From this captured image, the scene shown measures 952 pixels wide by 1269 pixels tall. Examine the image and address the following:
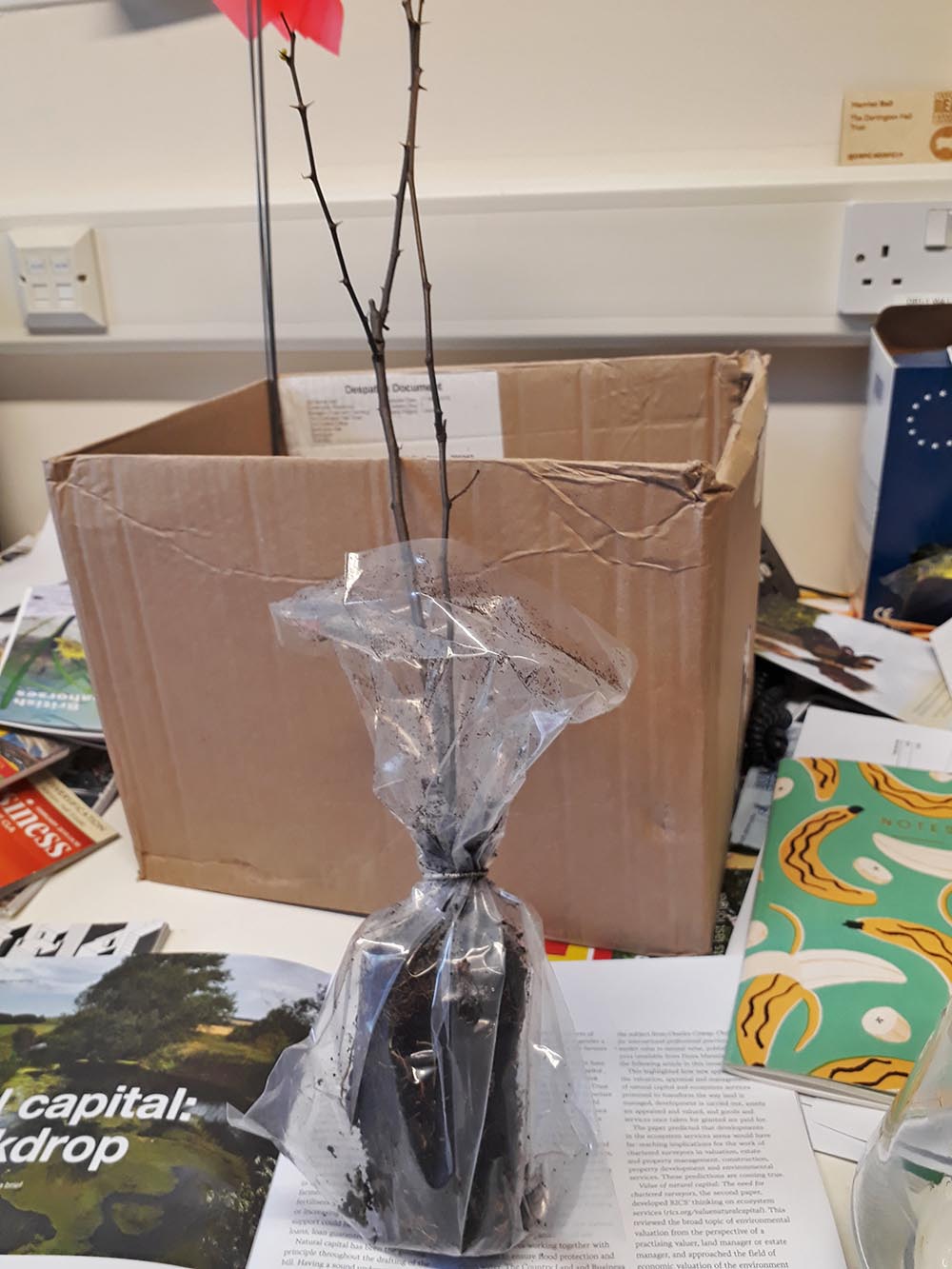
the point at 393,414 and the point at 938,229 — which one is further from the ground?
the point at 938,229

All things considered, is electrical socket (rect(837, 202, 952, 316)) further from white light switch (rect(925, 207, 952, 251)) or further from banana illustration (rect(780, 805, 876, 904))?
banana illustration (rect(780, 805, 876, 904))

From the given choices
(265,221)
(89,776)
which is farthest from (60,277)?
(89,776)

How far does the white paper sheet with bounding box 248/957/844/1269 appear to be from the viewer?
0.39 metres

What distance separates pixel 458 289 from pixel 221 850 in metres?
0.52

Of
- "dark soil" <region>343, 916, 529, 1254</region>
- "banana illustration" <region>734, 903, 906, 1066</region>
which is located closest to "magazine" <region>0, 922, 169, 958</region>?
"dark soil" <region>343, 916, 529, 1254</region>

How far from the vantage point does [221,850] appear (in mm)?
607

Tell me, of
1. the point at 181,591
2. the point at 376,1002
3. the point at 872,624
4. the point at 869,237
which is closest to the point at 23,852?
the point at 181,591

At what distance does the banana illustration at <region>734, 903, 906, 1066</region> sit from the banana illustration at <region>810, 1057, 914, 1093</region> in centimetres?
2

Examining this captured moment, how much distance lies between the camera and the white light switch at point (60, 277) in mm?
908

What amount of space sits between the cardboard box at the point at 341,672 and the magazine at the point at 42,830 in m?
0.06

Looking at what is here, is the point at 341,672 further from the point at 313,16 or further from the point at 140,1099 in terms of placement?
the point at 313,16

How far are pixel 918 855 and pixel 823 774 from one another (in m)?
0.09

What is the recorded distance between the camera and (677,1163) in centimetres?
42

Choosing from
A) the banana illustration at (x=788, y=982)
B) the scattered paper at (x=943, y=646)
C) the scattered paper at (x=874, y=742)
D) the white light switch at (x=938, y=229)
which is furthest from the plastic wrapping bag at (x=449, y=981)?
the white light switch at (x=938, y=229)
